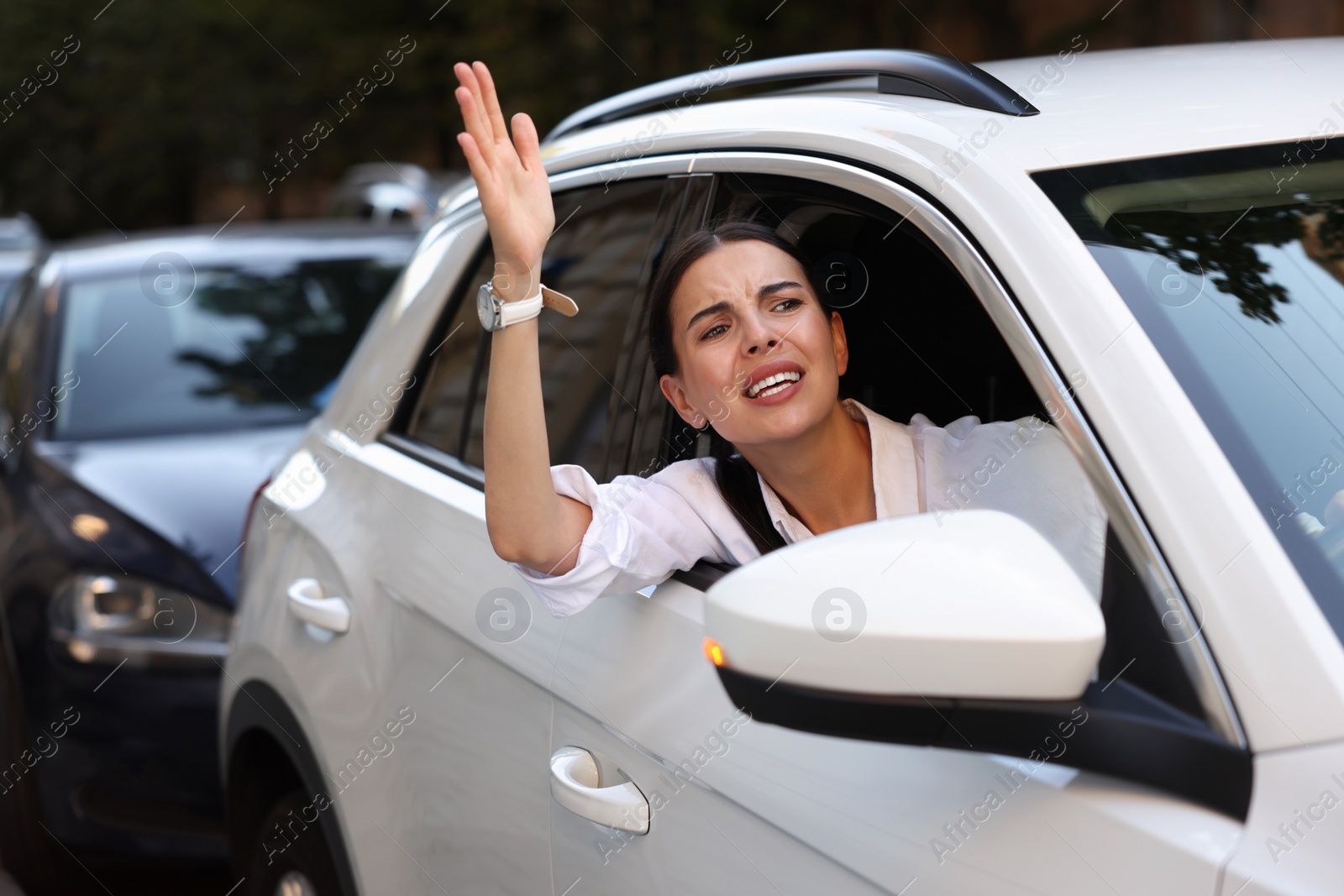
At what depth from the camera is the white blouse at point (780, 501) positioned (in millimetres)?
1752

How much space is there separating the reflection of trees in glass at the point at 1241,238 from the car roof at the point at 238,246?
13.5 ft

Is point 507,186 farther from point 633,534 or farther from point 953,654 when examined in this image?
point 953,654

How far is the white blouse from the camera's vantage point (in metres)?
1.75

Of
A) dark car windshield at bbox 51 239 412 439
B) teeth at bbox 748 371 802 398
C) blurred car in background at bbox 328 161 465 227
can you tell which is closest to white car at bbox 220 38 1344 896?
teeth at bbox 748 371 802 398

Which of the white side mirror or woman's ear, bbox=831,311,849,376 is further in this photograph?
woman's ear, bbox=831,311,849,376

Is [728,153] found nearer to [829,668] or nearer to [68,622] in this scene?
[829,668]

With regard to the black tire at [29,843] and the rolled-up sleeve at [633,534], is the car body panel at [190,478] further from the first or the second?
the rolled-up sleeve at [633,534]

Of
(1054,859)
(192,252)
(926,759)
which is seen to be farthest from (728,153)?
(192,252)

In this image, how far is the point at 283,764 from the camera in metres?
2.88

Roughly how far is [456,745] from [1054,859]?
1111mm

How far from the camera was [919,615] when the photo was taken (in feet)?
3.92

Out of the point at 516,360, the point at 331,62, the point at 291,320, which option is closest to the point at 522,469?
the point at 516,360

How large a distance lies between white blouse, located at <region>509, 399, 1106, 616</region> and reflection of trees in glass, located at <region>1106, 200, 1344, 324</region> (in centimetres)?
27

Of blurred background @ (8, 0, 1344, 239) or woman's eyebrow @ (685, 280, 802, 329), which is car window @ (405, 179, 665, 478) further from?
blurred background @ (8, 0, 1344, 239)
